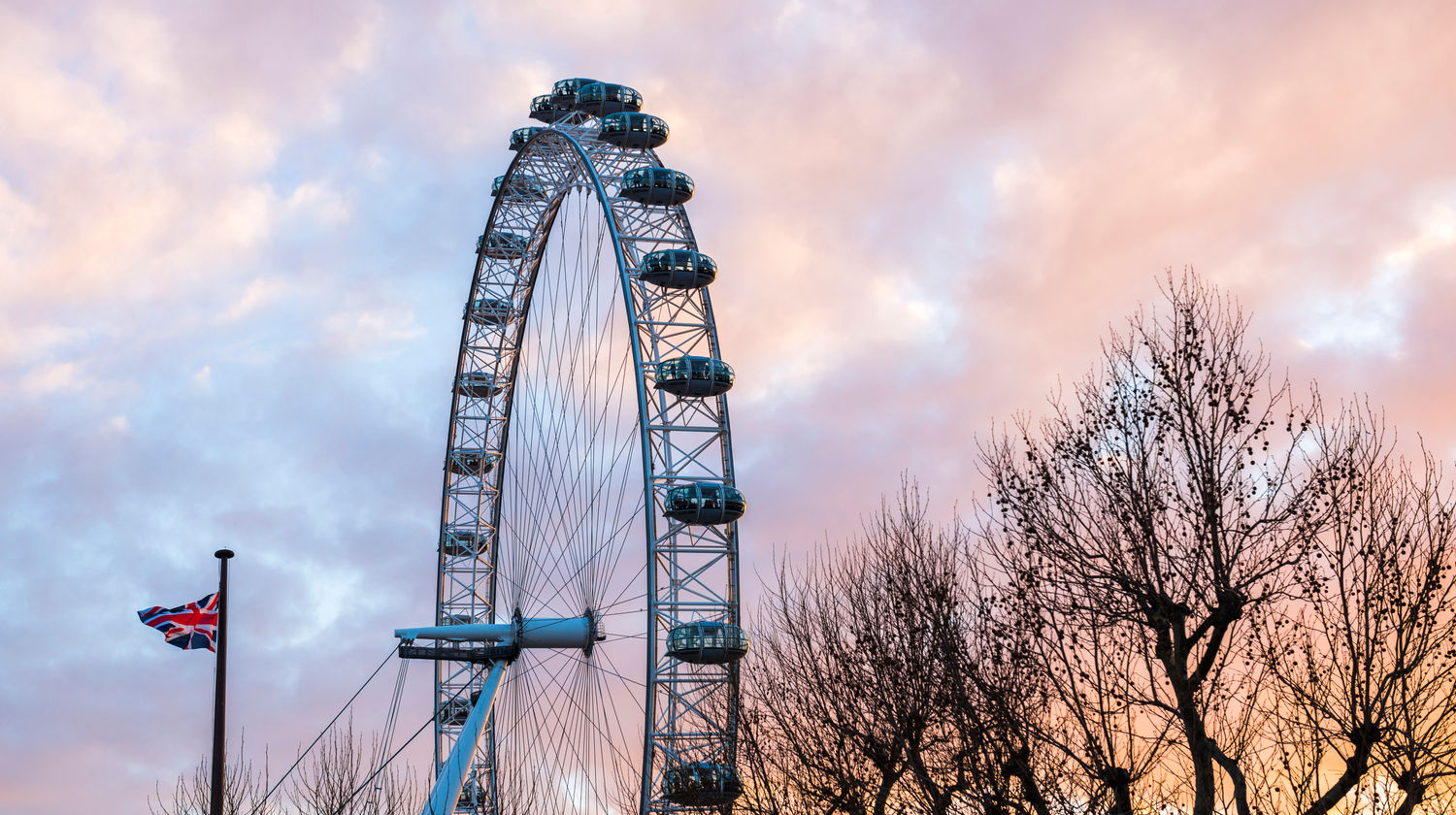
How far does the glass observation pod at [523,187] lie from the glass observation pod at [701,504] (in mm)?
18578

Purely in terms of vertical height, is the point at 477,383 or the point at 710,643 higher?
A: the point at 477,383

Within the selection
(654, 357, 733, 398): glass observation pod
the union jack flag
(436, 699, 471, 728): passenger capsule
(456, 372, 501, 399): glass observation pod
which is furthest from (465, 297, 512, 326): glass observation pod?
the union jack flag

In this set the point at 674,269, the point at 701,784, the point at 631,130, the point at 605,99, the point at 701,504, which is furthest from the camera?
the point at 605,99

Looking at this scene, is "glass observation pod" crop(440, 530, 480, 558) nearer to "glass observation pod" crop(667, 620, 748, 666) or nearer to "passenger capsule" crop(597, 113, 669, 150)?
"passenger capsule" crop(597, 113, 669, 150)

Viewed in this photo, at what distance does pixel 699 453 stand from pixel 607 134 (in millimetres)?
10038

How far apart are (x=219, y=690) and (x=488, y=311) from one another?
116ft

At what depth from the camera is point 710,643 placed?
3512 cm

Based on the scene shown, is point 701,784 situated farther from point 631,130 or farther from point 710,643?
point 631,130

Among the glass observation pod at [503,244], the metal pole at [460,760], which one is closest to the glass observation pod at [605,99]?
the glass observation pod at [503,244]

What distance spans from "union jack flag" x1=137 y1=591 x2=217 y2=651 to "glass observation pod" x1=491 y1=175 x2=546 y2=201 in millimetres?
28942

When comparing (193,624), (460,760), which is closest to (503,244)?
(460,760)

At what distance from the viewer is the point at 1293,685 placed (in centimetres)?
1533

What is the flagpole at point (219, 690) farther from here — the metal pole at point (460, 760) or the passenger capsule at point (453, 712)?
the passenger capsule at point (453, 712)

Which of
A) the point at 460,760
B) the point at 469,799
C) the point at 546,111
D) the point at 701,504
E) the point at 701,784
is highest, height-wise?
the point at 546,111
